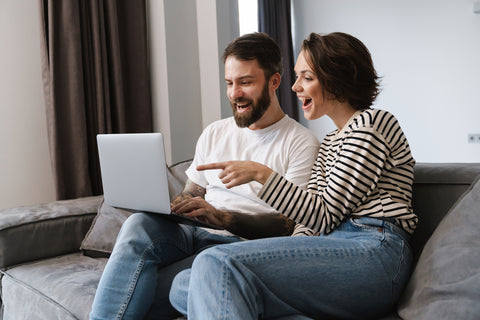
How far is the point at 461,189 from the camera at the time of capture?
1.34 meters

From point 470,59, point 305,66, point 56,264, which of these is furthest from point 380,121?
point 470,59

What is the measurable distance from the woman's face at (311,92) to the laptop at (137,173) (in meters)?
0.45

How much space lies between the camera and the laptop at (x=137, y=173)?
47.5 inches

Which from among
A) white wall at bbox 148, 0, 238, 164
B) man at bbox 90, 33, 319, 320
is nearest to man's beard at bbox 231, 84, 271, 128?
man at bbox 90, 33, 319, 320

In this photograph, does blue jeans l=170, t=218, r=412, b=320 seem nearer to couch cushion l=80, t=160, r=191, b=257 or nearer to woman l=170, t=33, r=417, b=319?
woman l=170, t=33, r=417, b=319

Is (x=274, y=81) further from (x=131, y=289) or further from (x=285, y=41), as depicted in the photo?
(x=285, y=41)

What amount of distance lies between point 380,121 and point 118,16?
198 centimetres

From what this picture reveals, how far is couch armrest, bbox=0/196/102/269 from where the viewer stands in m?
1.75

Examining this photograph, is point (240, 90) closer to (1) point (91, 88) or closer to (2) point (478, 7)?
(1) point (91, 88)

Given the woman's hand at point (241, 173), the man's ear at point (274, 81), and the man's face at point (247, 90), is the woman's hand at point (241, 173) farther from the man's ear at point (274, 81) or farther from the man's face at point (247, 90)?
the man's ear at point (274, 81)

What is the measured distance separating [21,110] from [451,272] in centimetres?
224

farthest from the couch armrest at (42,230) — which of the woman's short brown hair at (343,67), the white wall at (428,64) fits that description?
the white wall at (428,64)

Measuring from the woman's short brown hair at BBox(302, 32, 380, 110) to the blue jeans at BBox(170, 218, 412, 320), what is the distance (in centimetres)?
45

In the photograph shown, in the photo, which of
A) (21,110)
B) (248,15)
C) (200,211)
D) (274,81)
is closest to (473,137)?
(248,15)
